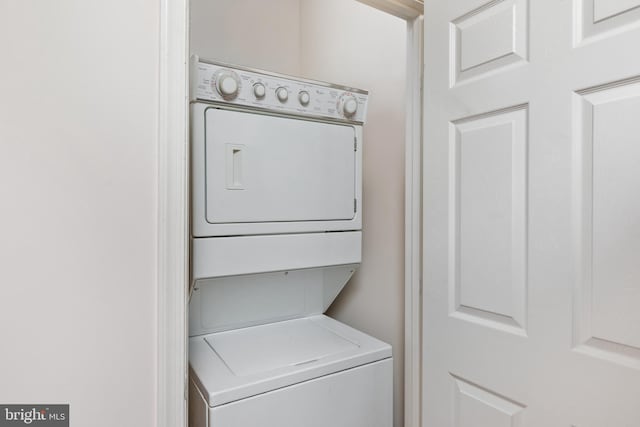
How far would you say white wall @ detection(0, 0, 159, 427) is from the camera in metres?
0.89

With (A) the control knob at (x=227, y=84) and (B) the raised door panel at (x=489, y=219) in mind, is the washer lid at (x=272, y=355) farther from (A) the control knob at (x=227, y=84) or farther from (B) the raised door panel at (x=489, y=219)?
(A) the control knob at (x=227, y=84)

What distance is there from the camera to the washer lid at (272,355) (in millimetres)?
1333

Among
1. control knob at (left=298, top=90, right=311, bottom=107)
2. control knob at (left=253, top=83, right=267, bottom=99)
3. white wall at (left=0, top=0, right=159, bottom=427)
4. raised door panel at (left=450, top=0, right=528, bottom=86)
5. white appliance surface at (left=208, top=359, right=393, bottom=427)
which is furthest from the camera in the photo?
control knob at (left=298, top=90, right=311, bottom=107)

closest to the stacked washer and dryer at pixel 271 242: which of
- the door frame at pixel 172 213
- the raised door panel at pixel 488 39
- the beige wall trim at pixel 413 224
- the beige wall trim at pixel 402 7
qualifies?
the beige wall trim at pixel 413 224

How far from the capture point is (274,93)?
1569 millimetres

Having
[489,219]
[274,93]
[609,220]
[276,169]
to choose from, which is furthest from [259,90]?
[609,220]

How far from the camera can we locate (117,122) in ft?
3.23

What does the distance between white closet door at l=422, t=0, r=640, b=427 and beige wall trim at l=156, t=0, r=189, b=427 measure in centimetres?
91

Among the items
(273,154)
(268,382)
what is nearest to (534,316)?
(268,382)

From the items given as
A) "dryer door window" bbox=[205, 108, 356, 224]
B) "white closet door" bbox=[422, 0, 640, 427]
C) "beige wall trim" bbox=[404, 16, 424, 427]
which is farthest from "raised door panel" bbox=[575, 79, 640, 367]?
"dryer door window" bbox=[205, 108, 356, 224]

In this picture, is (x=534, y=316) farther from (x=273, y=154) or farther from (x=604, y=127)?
(x=273, y=154)

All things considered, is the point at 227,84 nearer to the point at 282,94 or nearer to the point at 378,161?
the point at 282,94

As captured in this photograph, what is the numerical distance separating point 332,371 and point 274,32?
2165 mm

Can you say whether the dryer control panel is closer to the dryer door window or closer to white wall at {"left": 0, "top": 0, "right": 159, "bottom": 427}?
the dryer door window
